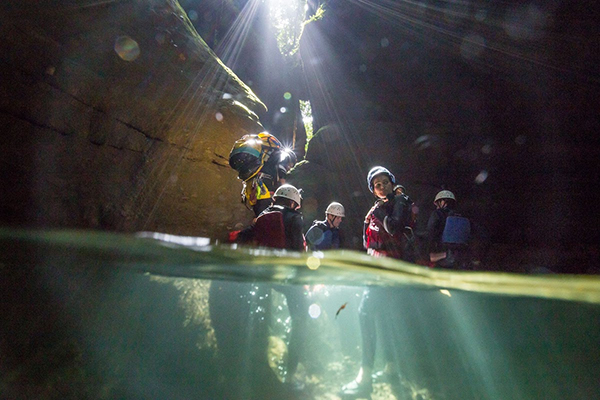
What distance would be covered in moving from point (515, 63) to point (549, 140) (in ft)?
9.49

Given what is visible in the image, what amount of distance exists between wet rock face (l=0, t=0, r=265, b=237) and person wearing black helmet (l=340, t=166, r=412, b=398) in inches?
183

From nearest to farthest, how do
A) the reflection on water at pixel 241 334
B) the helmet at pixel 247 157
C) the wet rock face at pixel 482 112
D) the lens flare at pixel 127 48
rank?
1. the reflection on water at pixel 241 334
2. the helmet at pixel 247 157
3. the lens flare at pixel 127 48
4. the wet rock face at pixel 482 112

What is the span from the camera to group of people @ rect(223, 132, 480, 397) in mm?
3648

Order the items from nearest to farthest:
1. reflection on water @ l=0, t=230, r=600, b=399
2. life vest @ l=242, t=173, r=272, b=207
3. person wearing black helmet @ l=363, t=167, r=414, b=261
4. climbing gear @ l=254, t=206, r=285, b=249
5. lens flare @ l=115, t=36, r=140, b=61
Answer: reflection on water @ l=0, t=230, r=600, b=399
climbing gear @ l=254, t=206, r=285, b=249
person wearing black helmet @ l=363, t=167, r=414, b=261
life vest @ l=242, t=173, r=272, b=207
lens flare @ l=115, t=36, r=140, b=61

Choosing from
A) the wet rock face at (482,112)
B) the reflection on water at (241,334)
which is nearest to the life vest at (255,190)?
Result: the reflection on water at (241,334)

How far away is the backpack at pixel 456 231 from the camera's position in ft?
14.9

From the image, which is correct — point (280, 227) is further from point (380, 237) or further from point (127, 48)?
point (127, 48)

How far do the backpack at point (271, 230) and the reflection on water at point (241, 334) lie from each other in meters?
0.25

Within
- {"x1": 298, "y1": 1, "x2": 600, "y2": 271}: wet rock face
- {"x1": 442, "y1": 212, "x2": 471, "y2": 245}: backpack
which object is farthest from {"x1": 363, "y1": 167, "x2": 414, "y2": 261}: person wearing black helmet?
{"x1": 298, "y1": 1, "x2": 600, "y2": 271}: wet rock face

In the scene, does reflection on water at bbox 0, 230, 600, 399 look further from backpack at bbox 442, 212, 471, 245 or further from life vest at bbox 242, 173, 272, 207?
life vest at bbox 242, 173, 272, 207

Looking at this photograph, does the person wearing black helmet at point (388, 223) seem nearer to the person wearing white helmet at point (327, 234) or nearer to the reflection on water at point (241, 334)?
the reflection on water at point (241, 334)

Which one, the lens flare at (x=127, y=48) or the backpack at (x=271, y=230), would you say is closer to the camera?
the backpack at (x=271, y=230)

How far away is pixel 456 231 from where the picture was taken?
181 inches

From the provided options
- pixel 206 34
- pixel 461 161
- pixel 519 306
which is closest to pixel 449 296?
pixel 519 306
